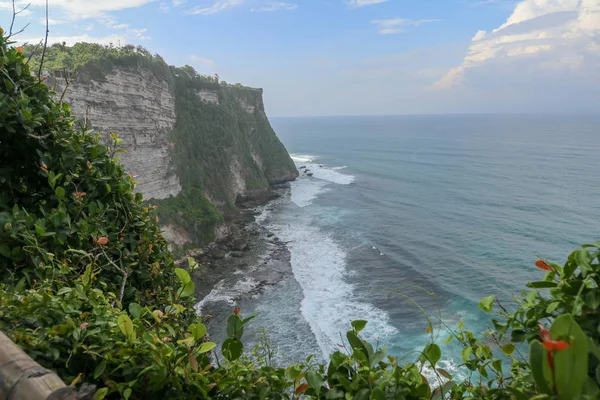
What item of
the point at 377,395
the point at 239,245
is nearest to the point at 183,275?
the point at 377,395

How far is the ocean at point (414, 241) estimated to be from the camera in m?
25.1

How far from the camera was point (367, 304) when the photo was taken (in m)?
27.3

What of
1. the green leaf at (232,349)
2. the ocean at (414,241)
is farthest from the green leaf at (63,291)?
the ocean at (414,241)

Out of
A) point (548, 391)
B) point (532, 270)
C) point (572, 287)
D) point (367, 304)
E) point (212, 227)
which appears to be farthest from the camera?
point (212, 227)

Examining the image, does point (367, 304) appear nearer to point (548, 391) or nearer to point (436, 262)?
point (436, 262)

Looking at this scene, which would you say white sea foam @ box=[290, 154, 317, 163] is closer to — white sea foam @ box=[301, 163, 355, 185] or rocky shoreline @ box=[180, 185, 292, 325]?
white sea foam @ box=[301, 163, 355, 185]

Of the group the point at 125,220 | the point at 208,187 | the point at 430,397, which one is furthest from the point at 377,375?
the point at 208,187

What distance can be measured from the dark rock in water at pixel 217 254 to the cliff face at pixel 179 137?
194cm

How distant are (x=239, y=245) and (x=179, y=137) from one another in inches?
596

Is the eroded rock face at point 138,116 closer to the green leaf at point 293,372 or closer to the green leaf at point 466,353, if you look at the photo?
the green leaf at point 293,372

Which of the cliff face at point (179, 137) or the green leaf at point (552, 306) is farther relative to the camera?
the cliff face at point (179, 137)

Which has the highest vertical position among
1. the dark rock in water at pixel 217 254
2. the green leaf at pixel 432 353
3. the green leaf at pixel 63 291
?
the green leaf at pixel 63 291

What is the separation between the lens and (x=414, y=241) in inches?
1475

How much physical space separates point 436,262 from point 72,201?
32.4 m
